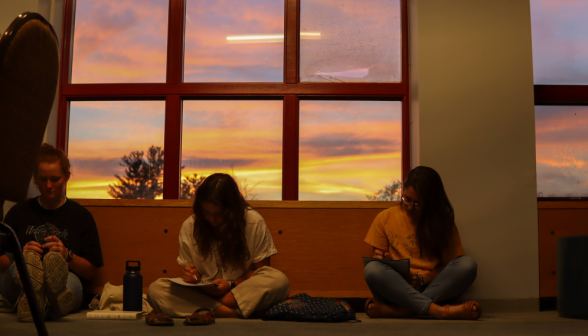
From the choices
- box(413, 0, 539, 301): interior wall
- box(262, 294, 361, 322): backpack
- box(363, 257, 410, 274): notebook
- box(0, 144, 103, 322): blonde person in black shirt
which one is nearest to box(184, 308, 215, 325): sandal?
box(262, 294, 361, 322): backpack

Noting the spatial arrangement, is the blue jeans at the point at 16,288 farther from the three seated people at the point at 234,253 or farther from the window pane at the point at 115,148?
the window pane at the point at 115,148

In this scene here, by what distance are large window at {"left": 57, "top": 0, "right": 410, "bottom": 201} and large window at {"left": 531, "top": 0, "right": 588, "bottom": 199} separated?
92cm

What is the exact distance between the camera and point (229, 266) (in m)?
2.72

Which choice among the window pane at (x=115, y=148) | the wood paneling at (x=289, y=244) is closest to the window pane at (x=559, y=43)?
the wood paneling at (x=289, y=244)

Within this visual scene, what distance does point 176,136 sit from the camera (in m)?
3.47

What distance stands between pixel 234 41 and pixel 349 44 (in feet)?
2.60

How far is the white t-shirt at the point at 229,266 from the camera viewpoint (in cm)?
273

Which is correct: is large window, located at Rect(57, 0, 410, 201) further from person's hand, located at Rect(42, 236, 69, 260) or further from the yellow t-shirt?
person's hand, located at Rect(42, 236, 69, 260)

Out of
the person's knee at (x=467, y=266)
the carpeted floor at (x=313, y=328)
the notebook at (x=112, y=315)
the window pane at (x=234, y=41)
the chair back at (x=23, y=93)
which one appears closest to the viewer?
the chair back at (x=23, y=93)

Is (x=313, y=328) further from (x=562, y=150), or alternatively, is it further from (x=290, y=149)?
(x=562, y=150)

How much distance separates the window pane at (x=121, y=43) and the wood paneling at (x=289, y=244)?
0.98m

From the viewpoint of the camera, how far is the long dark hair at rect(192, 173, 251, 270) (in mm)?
2670

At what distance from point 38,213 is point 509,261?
2.76 metres

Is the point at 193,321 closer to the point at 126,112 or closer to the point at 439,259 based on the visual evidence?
the point at 439,259
